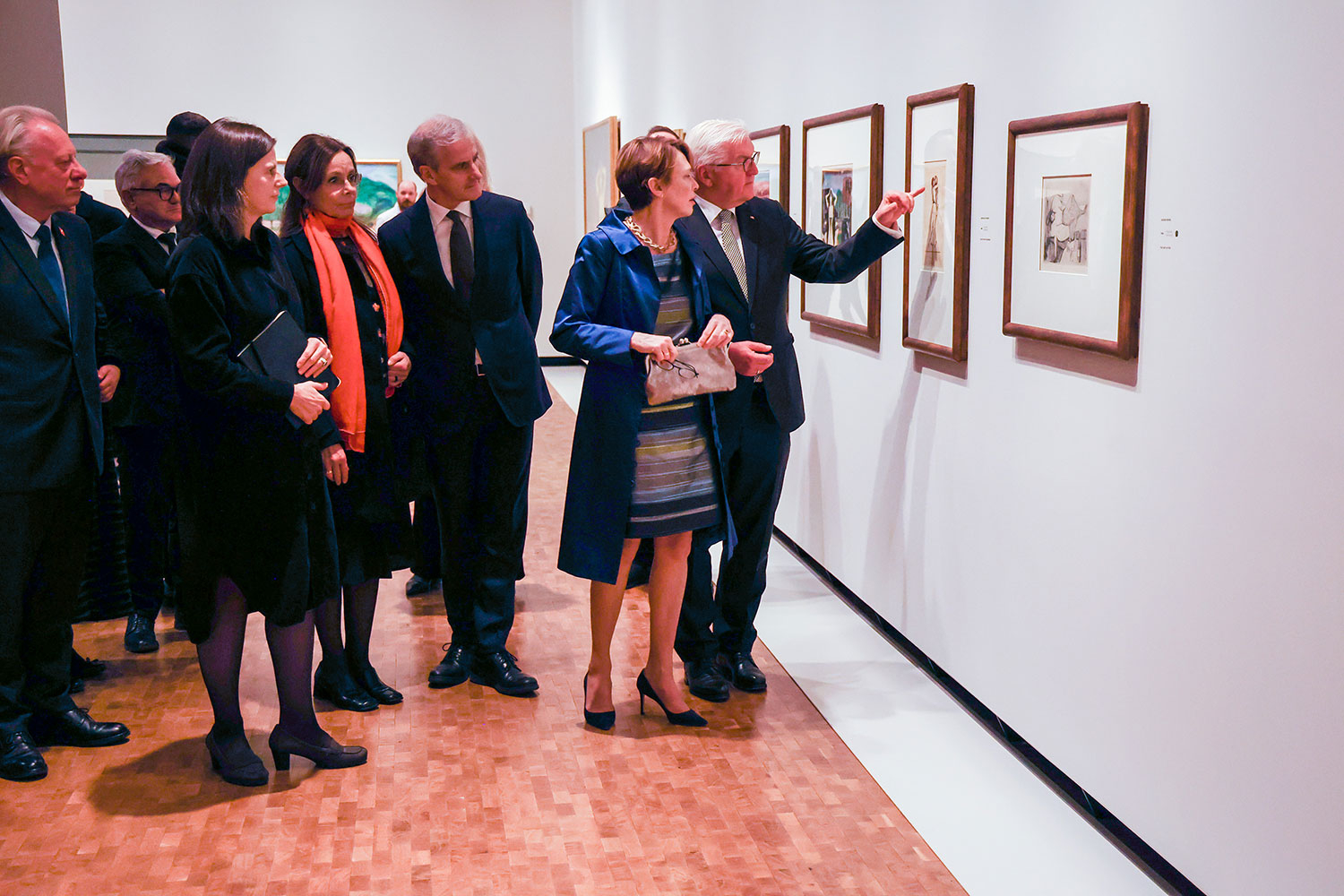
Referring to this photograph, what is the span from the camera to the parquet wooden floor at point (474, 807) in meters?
2.86

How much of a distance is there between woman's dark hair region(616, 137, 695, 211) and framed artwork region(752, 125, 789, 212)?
2.12m

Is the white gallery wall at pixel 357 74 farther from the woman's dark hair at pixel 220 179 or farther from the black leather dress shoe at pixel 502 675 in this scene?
the woman's dark hair at pixel 220 179

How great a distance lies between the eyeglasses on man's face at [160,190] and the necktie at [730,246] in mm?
1999

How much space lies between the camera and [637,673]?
4.24 metres

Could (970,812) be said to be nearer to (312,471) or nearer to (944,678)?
(944,678)

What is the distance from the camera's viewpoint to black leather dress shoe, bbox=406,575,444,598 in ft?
17.1

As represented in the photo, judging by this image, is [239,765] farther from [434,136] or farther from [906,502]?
[906,502]

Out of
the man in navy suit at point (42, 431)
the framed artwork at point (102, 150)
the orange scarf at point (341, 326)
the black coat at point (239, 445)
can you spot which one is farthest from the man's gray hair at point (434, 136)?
the framed artwork at point (102, 150)

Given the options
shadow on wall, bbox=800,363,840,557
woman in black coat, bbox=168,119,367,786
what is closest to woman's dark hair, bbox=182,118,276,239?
woman in black coat, bbox=168,119,367,786

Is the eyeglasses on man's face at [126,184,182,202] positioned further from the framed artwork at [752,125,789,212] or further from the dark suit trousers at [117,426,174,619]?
the framed artwork at [752,125,789,212]

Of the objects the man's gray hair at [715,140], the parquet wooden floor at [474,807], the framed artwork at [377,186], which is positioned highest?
the framed artwork at [377,186]

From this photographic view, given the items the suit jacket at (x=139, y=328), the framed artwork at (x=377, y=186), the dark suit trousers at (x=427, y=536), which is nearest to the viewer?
the suit jacket at (x=139, y=328)

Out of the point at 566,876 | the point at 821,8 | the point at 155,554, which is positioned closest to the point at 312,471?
the point at 566,876

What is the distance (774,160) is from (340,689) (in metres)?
3.32
